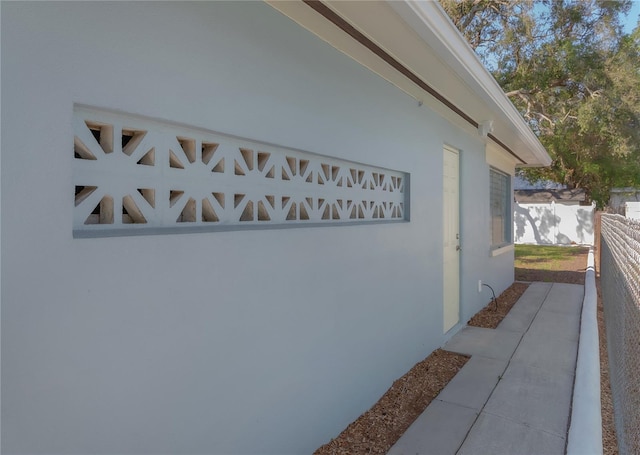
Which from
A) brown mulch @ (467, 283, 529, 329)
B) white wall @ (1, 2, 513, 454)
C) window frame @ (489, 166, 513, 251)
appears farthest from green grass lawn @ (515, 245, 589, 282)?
white wall @ (1, 2, 513, 454)

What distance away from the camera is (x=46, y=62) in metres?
1.58

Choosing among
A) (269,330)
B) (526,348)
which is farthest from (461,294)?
(269,330)

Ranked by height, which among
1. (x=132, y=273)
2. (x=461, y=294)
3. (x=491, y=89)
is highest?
(x=491, y=89)

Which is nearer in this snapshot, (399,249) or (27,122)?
(27,122)

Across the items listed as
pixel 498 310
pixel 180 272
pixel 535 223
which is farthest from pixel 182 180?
pixel 535 223

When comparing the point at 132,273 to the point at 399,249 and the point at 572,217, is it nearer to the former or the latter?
the point at 399,249

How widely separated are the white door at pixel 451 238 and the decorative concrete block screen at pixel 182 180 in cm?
298

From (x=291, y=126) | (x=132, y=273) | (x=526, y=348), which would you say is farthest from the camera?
(x=526, y=348)

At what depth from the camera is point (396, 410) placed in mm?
3861

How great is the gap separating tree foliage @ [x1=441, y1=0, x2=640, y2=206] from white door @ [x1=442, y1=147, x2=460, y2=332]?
7.56 m

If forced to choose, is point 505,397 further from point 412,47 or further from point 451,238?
point 412,47

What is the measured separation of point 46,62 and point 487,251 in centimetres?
764

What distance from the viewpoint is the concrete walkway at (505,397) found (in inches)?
129

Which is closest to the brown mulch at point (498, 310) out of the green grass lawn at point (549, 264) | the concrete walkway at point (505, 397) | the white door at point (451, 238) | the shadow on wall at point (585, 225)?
the concrete walkway at point (505, 397)
